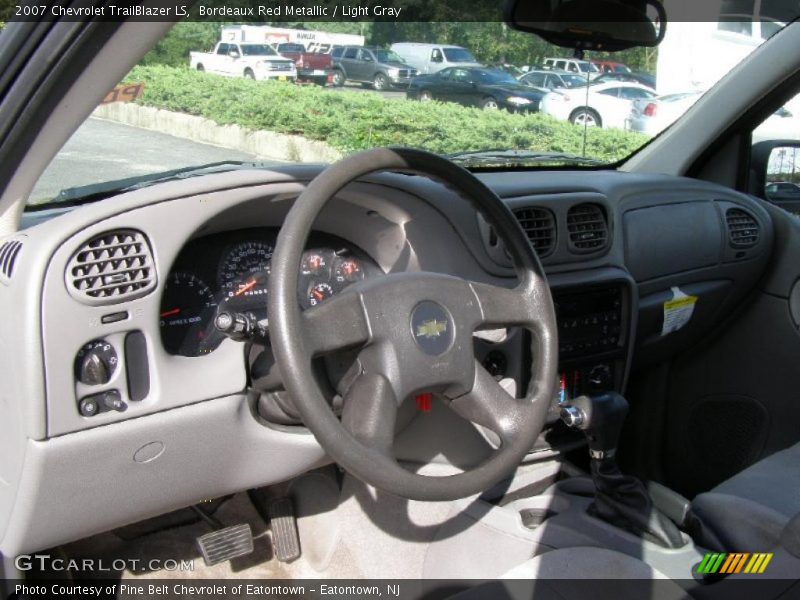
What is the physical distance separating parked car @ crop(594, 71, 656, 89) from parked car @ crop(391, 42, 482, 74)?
0.53 meters

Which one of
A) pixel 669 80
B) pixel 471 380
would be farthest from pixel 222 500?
pixel 669 80

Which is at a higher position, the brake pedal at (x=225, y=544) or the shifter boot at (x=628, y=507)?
the shifter boot at (x=628, y=507)

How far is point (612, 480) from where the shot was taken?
7.52ft

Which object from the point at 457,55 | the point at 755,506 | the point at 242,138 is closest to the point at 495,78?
the point at 457,55

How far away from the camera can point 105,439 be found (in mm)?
2082

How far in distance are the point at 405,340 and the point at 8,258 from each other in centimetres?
97

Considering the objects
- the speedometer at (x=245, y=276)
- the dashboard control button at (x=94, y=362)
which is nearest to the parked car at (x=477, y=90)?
the speedometer at (x=245, y=276)

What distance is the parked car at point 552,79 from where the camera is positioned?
305cm

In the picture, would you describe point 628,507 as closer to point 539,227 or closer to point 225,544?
point 539,227

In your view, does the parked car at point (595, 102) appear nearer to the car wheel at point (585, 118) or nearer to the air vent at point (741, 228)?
the car wheel at point (585, 118)

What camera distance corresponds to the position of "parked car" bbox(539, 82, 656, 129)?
3145mm

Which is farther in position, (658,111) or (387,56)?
(658,111)

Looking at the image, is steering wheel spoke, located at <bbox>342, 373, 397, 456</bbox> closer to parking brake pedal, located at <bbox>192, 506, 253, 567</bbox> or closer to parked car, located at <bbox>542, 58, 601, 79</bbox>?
parking brake pedal, located at <bbox>192, 506, 253, 567</bbox>

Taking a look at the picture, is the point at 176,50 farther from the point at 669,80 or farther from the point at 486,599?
the point at 669,80
